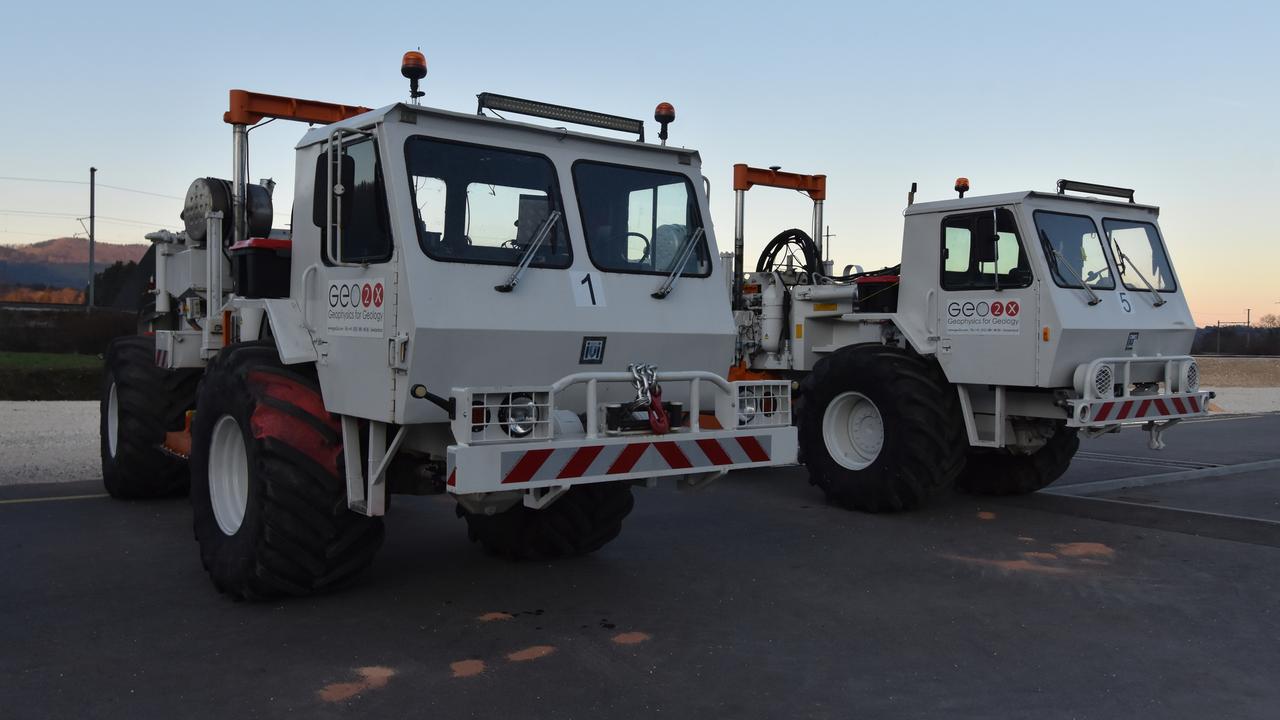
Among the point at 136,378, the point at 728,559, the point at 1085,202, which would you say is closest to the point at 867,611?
the point at 728,559

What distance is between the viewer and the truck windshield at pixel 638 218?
600 centimetres

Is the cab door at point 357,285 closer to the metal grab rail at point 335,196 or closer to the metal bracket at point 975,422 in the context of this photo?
the metal grab rail at point 335,196

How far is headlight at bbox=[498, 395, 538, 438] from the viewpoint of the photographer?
5.14m

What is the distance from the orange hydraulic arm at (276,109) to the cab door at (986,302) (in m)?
5.13

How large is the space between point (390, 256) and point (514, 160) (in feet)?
3.05

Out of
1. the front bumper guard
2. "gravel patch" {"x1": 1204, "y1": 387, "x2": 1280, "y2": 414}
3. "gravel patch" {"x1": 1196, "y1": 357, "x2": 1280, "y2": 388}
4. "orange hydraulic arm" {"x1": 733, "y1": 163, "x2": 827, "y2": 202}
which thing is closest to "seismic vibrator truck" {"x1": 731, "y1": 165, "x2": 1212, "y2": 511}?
"orange hydraulic arm" {"x1": 733, "y1": 163, "x2": 827, "y2": 202}

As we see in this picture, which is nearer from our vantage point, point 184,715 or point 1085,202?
point 184,715


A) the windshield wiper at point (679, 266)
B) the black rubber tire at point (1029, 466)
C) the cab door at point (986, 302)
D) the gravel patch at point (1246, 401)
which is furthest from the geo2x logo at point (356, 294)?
the gravel patch at point (1246, 401)

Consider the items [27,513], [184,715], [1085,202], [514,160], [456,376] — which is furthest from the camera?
[1085,202]

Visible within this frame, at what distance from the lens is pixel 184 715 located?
172 inches

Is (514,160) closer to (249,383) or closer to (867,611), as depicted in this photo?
(249,383)

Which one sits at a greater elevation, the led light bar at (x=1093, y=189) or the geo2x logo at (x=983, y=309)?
the led light bar at (x=1093, y=189)

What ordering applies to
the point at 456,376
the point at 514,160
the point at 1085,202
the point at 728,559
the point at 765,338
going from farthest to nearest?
the point at 765,338, the point at 1085,202, the point at 728,559, the point at 514,160, the point at 456,376

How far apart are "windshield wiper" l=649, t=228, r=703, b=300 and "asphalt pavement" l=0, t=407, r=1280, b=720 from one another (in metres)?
1.78
